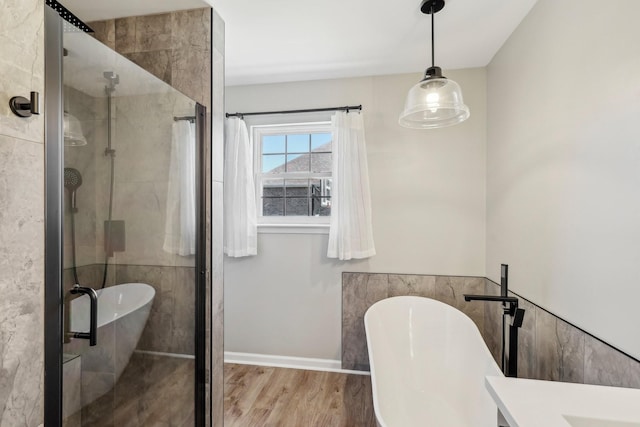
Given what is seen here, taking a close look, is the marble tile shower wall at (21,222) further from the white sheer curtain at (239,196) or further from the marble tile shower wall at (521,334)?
the marble tile shower wall at (521,334)

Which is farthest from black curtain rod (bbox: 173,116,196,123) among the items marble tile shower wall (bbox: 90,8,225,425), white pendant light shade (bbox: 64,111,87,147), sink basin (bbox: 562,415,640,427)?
sink basin (bbox: 562,415,640,427)

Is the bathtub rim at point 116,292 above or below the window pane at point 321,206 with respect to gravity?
below

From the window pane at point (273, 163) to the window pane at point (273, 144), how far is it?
1.8 inches

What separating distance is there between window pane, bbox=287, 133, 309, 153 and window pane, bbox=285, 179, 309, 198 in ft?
0.91

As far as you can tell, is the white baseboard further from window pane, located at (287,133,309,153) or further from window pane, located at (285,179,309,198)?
window pane, located at (287,133,309,153)

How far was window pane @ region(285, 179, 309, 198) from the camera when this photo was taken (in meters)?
2.70

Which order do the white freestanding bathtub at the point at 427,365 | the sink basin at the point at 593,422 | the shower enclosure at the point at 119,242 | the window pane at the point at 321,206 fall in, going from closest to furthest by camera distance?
the sink basin at the point at 593,422, the shower enclosure at the point at 119,242, the white freestanding bathtub at the point at 427,365, the window pane at the point at 321,206

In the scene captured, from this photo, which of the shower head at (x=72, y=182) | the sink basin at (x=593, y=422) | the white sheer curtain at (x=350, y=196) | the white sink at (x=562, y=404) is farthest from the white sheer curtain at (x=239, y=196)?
Answer: the sink basin at (x=593, y=422)

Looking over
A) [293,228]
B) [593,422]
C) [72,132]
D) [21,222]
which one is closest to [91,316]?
[21,222]

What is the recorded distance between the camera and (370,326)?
2043 mm

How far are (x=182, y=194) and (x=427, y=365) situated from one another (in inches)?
76.6

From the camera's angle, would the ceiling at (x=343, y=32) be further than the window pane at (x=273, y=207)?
No

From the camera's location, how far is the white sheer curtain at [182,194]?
147 centimetres

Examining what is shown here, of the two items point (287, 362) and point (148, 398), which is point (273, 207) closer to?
point (287, 362)
